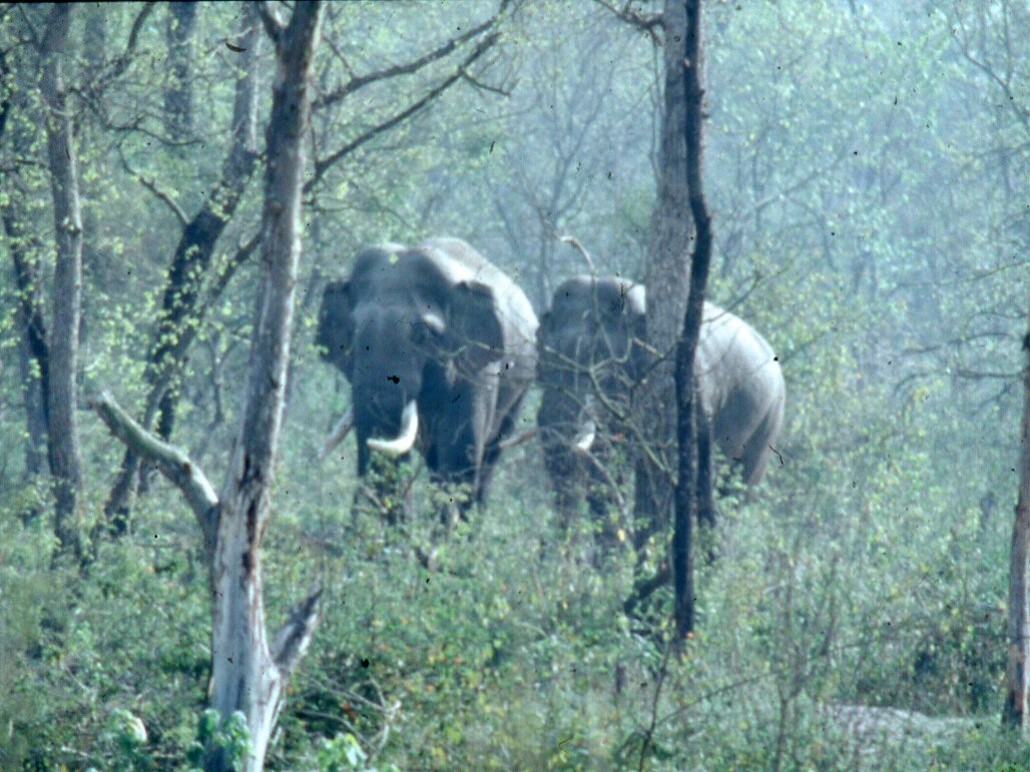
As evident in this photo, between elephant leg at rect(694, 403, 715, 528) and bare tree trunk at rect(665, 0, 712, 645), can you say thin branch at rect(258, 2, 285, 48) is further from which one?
elephant leg at rect(694, 403, 715, 528)

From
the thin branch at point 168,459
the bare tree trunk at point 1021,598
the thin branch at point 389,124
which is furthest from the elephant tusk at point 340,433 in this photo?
the thin branch at point 168,459

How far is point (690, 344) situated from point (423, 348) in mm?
5332

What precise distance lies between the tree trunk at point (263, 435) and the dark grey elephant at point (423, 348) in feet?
22.1

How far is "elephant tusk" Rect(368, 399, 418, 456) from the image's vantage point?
12.9 m

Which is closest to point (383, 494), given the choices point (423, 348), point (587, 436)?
point (587, 436)

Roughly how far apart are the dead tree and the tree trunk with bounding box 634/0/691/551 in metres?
4.31

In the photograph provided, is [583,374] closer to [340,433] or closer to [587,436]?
[587,436]

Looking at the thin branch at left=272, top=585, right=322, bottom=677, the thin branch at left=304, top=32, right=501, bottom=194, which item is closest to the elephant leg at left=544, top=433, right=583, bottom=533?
the thin branch at left=304, top=32, right=501, bottom=194

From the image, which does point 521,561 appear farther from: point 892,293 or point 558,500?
point 892,293

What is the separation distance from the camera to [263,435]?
7.03m

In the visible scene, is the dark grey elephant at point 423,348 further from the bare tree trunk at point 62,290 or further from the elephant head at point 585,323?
the bare tree trunk at point 62,290

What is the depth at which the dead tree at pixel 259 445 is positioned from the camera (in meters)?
6.97

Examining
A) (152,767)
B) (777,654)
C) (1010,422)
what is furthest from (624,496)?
(1010,422)

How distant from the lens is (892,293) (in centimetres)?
3044
